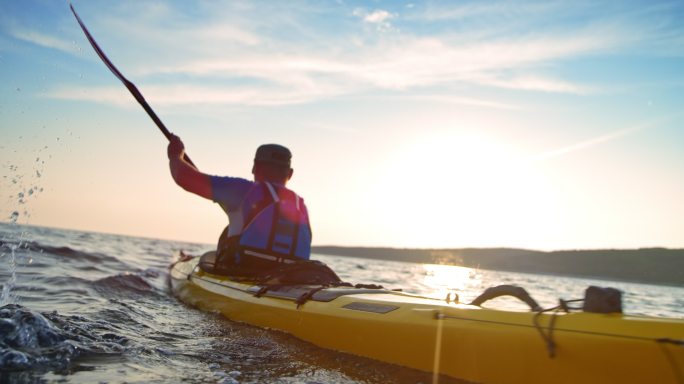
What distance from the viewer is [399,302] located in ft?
12.2

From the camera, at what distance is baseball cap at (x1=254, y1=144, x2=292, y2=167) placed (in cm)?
527

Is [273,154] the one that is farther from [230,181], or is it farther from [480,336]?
[480,336]

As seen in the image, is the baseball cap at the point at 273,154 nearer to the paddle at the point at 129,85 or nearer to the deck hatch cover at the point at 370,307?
the paddle at the point at 129,85

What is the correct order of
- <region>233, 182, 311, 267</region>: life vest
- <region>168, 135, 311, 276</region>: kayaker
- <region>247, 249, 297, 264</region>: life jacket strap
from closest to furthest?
1. <region>168, 135, 311, 276</region>: kayaker
2. <region>233, 182, 311, 267</region>: life vest
3. <region>247, 249, 297, 264</region>: life jacket strap

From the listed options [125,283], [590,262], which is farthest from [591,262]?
[125,283]

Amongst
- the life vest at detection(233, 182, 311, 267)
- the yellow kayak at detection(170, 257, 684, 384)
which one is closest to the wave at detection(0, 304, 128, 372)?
the yellow kayak at detection(170, 257, 684, 384)

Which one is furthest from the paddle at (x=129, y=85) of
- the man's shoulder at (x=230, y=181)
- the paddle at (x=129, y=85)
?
the man's shoulder at (x=230, y=181)

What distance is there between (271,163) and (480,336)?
10.2ft

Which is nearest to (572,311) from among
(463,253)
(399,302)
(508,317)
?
(508,317)

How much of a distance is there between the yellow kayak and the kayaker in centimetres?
63

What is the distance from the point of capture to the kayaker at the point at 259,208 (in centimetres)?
484

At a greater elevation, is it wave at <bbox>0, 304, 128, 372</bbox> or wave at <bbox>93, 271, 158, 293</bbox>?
wave at <bbox>0, 304, 128, 372</bbox>

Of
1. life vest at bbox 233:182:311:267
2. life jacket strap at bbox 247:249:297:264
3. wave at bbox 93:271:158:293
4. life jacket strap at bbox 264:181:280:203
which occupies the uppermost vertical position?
life jacket strap at bbox 264:181:280:203

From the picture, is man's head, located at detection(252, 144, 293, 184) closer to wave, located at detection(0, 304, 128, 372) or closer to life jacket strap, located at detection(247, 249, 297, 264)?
life jacket strap, located at detection(247, 249, 297, 264)
